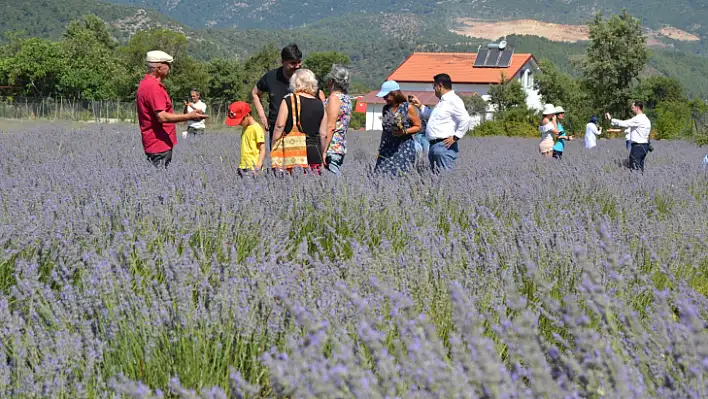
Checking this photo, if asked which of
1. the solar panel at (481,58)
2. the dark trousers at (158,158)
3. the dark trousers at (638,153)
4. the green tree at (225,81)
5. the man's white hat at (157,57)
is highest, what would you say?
the solar panel at (481,58)

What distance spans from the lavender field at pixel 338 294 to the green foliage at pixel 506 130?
78.3 ft

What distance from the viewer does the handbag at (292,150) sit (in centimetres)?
577

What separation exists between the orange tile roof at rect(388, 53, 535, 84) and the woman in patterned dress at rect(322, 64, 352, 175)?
75612 mm

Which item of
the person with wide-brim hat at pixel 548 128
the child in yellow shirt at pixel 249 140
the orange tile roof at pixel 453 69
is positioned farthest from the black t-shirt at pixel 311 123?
the orange tile roof at pixel 453 69

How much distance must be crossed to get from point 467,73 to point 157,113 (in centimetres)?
8296

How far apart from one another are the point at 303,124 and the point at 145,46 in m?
57.1

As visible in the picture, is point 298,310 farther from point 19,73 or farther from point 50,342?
point 19,73

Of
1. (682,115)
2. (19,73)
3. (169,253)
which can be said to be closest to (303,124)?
(169,253)

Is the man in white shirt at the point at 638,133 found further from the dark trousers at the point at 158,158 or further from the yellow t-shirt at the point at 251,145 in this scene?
the dark trousers at the point at 158,158

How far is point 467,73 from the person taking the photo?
8650 cm

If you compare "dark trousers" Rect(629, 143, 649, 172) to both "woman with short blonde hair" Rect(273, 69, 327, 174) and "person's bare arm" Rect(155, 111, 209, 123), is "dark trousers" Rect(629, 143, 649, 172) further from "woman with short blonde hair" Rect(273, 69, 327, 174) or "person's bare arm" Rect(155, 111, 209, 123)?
"person's bare arm" Rect(155, 111, 209, 123)

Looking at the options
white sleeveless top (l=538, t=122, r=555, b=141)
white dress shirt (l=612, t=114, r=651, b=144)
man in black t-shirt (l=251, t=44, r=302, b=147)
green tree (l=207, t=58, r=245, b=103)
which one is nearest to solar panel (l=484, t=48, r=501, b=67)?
green tree (l=207, t=58, r=245, b=103)

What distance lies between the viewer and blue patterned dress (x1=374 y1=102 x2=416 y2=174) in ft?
22.3

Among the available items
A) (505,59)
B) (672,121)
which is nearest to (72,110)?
(672,121)
